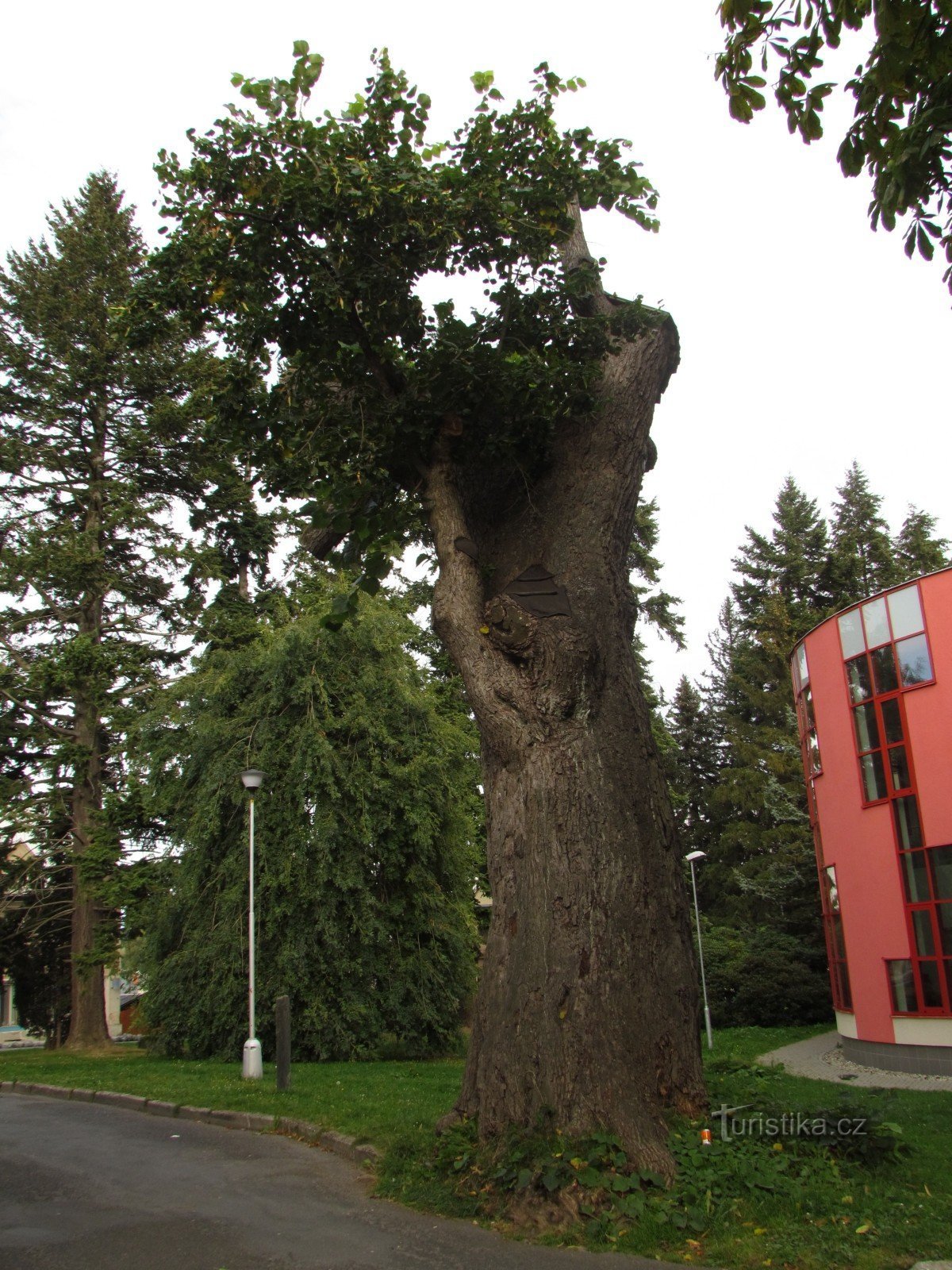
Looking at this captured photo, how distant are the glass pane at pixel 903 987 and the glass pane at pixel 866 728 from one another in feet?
12.0

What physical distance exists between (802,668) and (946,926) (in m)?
6.22

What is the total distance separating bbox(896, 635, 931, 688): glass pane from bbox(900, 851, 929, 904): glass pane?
2852 mm

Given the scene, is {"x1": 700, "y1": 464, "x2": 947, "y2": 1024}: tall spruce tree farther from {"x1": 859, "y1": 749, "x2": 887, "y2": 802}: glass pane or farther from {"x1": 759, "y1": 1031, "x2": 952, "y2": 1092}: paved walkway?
{"x1": 859, "y1": 749, "x2": 887, "y2": 802}: glass pane

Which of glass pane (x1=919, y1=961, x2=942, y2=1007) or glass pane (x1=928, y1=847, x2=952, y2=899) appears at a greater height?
glass pane (x1=928, y1=847, x2=952, y2=899)

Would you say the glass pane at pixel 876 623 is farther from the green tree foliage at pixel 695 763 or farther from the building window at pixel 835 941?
the green tree foliage at pixel 695 763

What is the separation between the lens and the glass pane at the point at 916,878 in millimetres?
15953

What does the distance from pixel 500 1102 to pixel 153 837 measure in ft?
58.0

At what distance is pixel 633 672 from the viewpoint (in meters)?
7.74

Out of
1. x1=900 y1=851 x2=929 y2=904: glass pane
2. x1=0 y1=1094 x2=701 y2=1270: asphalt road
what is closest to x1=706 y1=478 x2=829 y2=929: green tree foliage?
x1=900 y1=851 x2=929 y2=904: glass pane

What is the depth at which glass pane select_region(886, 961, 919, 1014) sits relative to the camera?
627 inches

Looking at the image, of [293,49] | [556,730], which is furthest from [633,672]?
[293,49]

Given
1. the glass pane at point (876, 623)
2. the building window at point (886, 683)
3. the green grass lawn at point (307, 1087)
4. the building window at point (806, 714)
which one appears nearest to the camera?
the green grass lawn at point (307, 1087)

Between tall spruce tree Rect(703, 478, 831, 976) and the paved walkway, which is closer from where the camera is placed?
the paved walkway

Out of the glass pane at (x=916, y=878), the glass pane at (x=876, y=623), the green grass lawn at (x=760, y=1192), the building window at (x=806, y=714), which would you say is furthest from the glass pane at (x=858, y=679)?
the green grass lawn at (x=760, y=1192)
